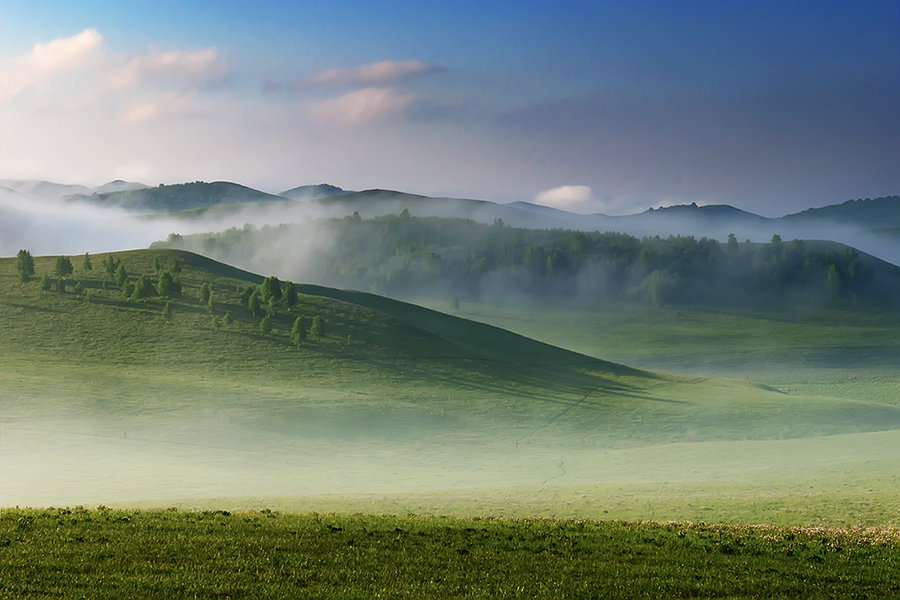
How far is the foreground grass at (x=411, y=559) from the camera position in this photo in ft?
72.7

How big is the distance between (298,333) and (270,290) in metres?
17.7

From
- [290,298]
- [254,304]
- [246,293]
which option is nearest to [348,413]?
[254,304]

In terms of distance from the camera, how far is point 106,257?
17250 centimetres

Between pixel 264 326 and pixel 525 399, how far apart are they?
49.2 metres

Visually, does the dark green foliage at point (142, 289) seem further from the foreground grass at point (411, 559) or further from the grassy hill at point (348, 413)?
the foreground grass at point (411, 559)

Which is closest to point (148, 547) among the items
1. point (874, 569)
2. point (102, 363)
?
point (874, 569)

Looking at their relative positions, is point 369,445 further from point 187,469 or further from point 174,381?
point 174,381

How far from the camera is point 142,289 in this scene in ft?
521

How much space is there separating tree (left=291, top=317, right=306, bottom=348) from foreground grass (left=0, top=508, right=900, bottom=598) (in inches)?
4546

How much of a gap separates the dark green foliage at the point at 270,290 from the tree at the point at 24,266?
4332cm

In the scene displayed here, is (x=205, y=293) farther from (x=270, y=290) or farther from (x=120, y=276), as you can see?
(x=120, y=276)

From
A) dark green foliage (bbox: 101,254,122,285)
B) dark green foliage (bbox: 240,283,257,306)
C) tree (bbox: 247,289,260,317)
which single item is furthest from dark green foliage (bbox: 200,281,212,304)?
dark green foliage (bbox: 101,254,122,285)

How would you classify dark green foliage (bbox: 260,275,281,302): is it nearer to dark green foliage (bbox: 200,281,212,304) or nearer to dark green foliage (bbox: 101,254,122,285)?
dark green foliage (bbox: 200,281,212,304)

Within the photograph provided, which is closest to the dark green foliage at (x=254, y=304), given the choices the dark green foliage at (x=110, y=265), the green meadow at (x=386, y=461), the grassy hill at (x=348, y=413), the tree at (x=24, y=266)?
the green meadow at (x=386, y=461)
